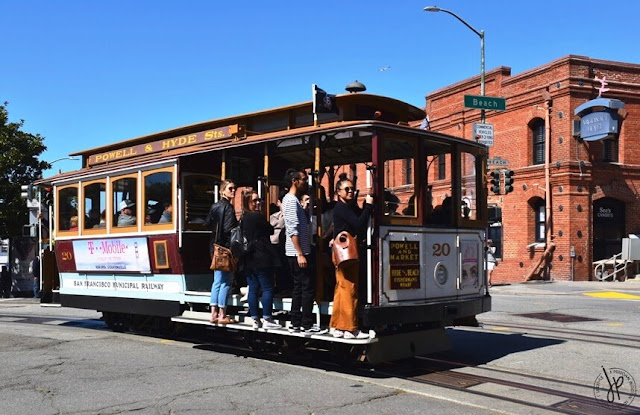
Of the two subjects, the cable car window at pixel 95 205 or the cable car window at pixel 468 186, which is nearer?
the cable car window at pixel 468 186

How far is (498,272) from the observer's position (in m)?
28.6

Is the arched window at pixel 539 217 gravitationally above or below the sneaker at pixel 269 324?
above

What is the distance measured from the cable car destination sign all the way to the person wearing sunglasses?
254 centimetres

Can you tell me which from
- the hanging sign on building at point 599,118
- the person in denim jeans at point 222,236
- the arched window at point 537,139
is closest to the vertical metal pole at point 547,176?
the arched window at point 537,139

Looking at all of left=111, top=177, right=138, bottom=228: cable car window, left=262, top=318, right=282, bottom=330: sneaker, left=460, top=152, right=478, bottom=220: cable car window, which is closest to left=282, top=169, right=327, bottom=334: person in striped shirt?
left=262, top=318, right=282, bottom=330: sneaker

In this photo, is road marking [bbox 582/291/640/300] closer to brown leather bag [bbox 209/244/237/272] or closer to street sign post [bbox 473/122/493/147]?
street sign post [bbox 473/122/493/147]

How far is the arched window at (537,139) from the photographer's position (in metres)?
26.9

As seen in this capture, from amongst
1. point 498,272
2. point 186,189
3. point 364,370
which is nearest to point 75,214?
point 186,189

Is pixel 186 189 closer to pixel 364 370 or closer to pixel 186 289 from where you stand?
pixel 186 289

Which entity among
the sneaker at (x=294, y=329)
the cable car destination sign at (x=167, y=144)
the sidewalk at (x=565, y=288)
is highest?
the cable car destination sign at (x=167, y=144)

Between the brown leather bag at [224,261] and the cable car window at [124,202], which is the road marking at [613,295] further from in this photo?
the cable car window at [124,202]

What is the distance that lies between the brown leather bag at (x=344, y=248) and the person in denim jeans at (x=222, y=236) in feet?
6.38

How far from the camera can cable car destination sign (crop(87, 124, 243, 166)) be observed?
377 inches

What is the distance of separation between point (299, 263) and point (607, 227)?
2193cm
